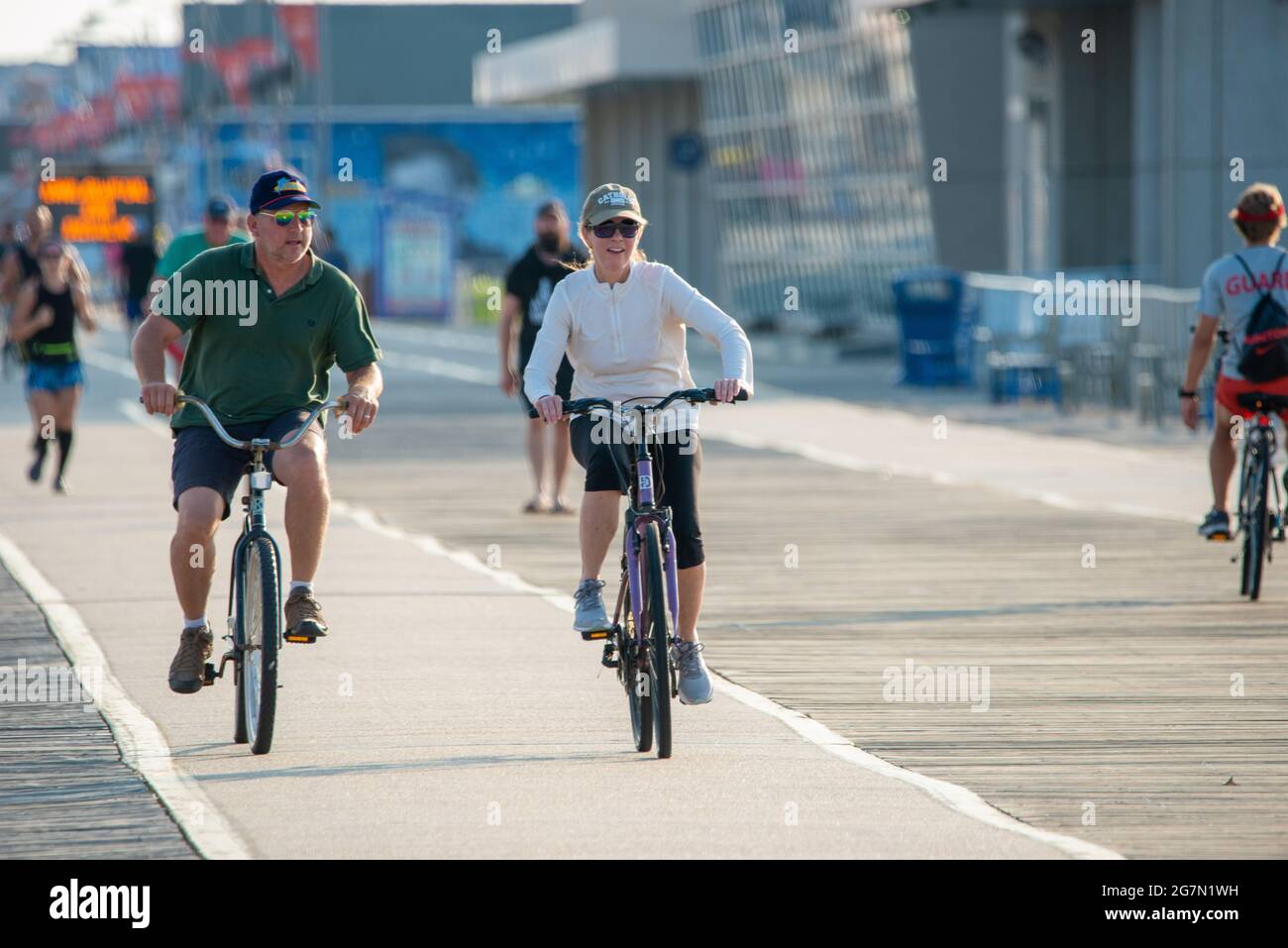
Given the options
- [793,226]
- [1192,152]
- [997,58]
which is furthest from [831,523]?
[793,226]

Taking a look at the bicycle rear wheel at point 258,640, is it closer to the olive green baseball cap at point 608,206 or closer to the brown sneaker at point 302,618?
the brown sneaker at point 302,618

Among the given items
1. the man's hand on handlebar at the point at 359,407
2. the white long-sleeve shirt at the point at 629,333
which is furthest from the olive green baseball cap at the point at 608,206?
the man's hand on handlebar at the point at 359,407

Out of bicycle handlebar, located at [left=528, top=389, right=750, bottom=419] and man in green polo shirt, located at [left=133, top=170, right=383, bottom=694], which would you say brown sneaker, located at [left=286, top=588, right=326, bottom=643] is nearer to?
man in green polo shirt, located at [left=133, top=170, right=383, bottom=694]

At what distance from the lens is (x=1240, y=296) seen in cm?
1277

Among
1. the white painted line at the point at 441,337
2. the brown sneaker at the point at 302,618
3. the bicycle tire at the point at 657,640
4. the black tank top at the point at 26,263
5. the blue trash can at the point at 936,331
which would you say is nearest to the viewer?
the bicycle tire at the point at 657,640

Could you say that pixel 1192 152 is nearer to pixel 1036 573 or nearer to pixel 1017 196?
pixel 1017 196

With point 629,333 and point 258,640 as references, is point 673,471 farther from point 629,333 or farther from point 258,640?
point 258,640

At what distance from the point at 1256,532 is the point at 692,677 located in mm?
4644

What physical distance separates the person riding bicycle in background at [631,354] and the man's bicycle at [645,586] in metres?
0.09

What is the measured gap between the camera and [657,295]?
345 inches

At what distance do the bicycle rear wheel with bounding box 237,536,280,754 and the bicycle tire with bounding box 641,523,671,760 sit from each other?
117 centimetres

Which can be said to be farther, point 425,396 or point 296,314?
point 425,396

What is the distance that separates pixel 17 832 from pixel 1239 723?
13.6 ft

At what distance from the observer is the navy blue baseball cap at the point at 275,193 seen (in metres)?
8.76
